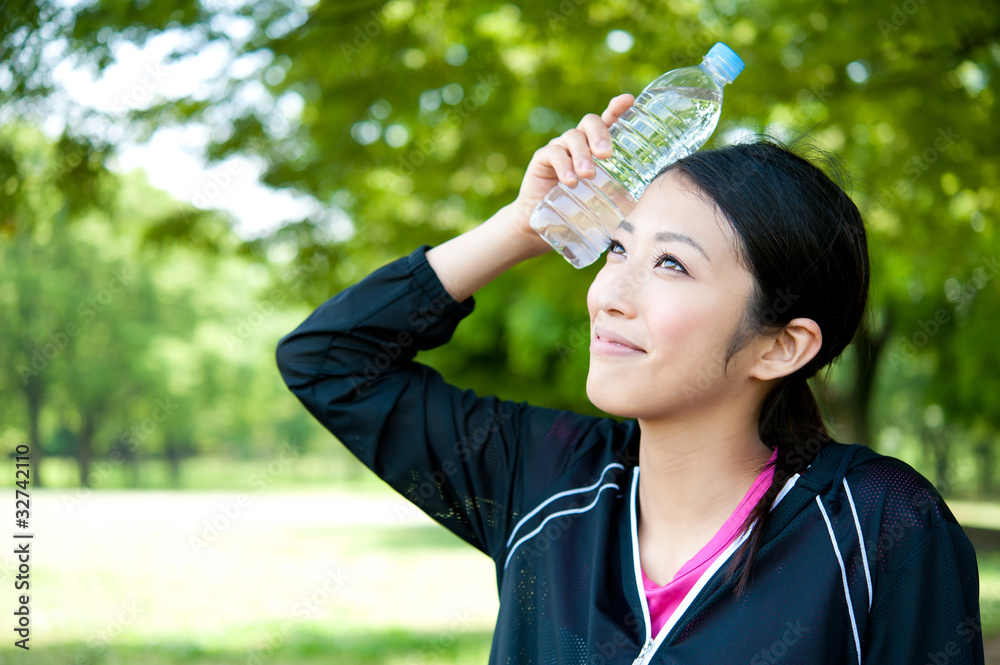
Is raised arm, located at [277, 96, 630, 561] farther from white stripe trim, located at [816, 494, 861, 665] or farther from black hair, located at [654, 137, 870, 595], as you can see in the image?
white stripe trim, located at [816, 494, 861, 665]

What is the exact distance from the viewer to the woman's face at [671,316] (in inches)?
71.2

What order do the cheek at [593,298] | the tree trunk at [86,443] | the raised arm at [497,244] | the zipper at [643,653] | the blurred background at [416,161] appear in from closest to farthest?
the zipper at [643,653] → the cheek at [593,298] → the raised arm at [497,244] → the blurred background at [416,161] → the tree trunk at [86,443]

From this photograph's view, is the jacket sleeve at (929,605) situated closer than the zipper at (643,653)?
Yes

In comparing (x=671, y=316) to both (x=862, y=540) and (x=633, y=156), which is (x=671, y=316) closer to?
(x=862, y=540)

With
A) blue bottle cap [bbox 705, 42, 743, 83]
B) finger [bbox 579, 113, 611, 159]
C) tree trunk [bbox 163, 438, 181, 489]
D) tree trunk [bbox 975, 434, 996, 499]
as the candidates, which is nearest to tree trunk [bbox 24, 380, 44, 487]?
tree trunk [bbox 163, 438, 181, 489]

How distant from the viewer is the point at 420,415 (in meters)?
2.13

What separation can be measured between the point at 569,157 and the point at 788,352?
0.72 meters

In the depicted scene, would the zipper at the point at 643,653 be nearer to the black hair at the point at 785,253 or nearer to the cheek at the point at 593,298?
the black hair at the point at 785,253

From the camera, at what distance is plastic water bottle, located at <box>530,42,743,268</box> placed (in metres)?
2.18

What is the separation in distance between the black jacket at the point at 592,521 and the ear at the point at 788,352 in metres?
0.23

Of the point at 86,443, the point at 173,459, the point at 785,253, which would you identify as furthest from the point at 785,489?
the point at 173,459

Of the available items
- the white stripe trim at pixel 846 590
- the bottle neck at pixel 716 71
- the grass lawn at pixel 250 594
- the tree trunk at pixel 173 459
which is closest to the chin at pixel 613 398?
the white stripe trim at pixel 846 590

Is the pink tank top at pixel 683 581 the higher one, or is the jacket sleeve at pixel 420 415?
the jacket sleeve at pixel 420 415

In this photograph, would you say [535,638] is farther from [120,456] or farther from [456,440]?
[120,456]
